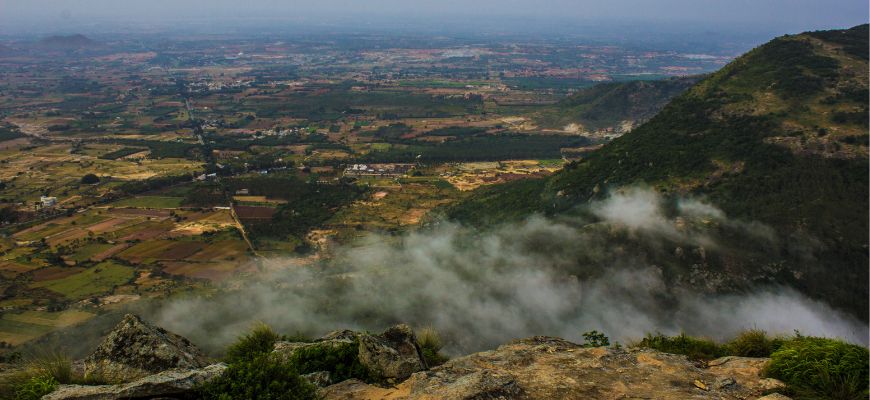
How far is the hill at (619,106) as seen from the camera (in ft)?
516

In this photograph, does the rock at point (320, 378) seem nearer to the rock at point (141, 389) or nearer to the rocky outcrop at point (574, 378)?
the rocky outcrop at point (574, 378)

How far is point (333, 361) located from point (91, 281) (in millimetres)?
57821

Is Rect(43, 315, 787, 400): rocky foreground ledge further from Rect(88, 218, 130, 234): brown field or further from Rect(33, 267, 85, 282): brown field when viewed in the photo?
Rect(88, 218, 130, 234): brown field

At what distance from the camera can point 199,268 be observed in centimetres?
6406

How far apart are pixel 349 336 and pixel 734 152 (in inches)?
2237

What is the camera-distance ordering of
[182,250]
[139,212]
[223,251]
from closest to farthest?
[223,251]
[182,250]
[139,212]

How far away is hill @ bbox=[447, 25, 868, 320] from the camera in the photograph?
44375 millimetres

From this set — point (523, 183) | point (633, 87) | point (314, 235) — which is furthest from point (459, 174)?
point (633, 87)

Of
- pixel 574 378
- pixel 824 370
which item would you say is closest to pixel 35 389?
pixel 574 378

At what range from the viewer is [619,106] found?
16188 cm

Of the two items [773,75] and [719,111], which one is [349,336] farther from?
[773,75]

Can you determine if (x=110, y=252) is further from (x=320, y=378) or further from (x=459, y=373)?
(x=459, y=373)

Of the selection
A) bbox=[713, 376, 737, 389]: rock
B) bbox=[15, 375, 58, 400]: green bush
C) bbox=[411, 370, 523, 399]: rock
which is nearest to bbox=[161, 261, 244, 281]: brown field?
bbox=[15, 375, 58, 400]: green bush

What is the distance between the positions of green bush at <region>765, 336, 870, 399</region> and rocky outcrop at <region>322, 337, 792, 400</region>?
91cm
